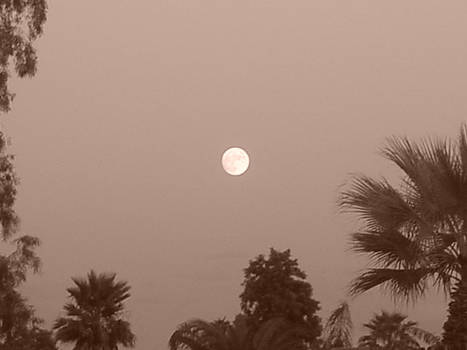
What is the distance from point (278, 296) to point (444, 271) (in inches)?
1343

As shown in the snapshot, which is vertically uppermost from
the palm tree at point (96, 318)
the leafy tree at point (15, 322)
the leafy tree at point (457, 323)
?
the palm tree at point (96, 318)

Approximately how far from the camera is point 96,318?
44.3m

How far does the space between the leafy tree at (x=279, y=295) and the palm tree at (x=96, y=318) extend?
6.61 meters

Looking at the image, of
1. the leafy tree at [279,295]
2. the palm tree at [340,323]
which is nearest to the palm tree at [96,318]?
the leafy tree at [279,295]

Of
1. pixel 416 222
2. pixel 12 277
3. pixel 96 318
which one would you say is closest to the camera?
pixel 416 222

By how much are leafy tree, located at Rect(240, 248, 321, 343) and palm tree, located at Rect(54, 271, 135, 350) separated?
6.61m

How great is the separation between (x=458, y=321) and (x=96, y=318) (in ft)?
110

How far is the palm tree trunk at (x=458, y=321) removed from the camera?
12516 mm

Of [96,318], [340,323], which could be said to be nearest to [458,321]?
[340,323]

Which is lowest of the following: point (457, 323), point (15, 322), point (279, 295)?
point (457, 323)

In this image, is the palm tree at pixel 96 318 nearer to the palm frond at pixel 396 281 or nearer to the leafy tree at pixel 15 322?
the leafy tree at pixel 15 322

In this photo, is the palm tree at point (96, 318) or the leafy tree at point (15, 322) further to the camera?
the palm tree at point (96, 318)

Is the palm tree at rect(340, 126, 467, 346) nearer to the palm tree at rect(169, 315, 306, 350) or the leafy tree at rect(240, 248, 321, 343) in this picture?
the palm tree at rect(169, 315, 306, 350)

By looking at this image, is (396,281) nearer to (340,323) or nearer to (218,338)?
(340,323)
